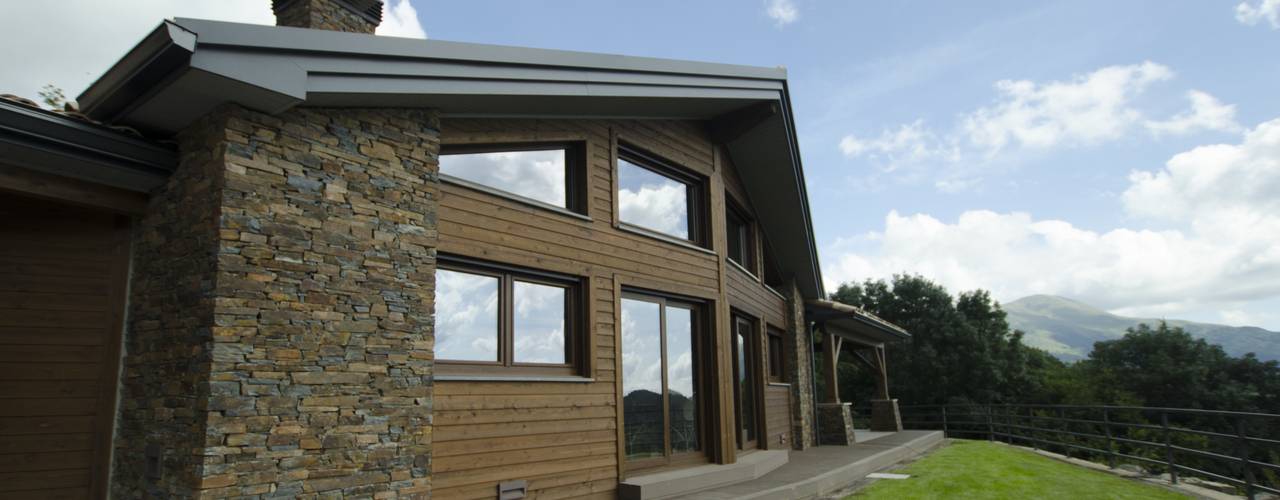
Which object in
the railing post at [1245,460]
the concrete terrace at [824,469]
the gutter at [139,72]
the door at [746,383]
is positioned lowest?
the concrete terrace at [824,469]

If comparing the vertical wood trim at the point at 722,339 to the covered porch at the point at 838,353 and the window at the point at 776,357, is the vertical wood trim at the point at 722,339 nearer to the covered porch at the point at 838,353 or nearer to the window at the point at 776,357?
the window at the point at 776,357

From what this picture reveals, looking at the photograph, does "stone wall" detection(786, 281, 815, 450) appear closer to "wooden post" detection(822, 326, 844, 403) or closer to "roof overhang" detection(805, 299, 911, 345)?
"roof overhang" detection(805, 299, 911, 345)

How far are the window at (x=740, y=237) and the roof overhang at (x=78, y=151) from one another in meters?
8.24

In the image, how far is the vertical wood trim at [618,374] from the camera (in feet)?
26.1

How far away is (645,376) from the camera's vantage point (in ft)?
28.7

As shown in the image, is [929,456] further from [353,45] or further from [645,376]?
[353,45]

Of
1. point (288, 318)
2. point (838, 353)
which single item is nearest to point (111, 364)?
point (288, 318)

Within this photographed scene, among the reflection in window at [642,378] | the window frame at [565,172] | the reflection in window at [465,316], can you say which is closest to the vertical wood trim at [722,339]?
the reflection in window at [642,378]

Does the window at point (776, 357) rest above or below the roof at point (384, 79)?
below

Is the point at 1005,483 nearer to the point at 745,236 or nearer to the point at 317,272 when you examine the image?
the point at 745,236

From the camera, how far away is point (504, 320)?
7.01m

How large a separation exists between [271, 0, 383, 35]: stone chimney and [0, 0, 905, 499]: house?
0.02 metres

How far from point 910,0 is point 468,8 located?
679cm

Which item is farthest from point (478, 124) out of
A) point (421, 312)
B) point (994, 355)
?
point (994, 355)
